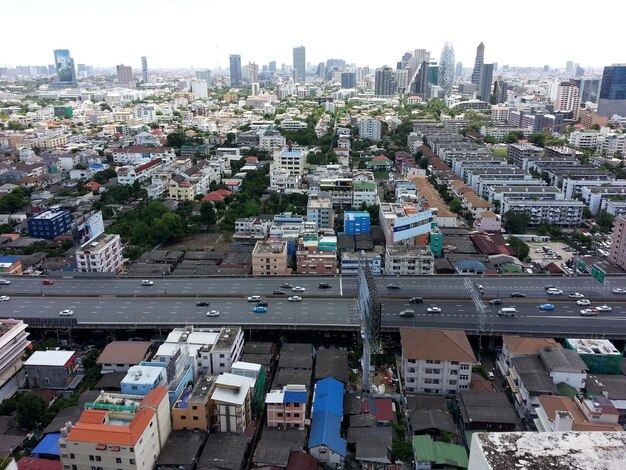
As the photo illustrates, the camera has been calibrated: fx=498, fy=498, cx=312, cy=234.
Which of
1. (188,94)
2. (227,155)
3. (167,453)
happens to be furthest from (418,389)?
(188,94)

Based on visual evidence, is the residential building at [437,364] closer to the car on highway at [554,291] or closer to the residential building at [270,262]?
the car on highway at [554,291]

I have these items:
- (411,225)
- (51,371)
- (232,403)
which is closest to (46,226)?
(51,371)

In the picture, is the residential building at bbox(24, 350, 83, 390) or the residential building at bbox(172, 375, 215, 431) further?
the residential building at bbox(24, 350, 83, 390)

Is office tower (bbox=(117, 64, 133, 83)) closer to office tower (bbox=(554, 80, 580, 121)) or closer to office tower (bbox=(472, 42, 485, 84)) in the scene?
office tower (bbox=(472, 42, 485, 84))

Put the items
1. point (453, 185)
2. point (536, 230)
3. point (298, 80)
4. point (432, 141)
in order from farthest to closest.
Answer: point (298, 80) → point (432, 141) → point (453, 185) → point (536, 230)

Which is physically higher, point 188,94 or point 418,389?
point 188,94

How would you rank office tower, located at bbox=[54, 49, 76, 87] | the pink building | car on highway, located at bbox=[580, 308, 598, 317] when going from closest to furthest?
the pink building < car on highway, located at bbox=[580, 308, 598, 317] < office tower, located at bbox=[54, 49, 76, 87]

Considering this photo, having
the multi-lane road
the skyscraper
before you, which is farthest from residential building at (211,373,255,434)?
the skyscraper

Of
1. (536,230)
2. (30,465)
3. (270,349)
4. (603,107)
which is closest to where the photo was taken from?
(30,465)

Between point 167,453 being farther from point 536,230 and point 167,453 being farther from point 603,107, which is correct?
point 603,107
